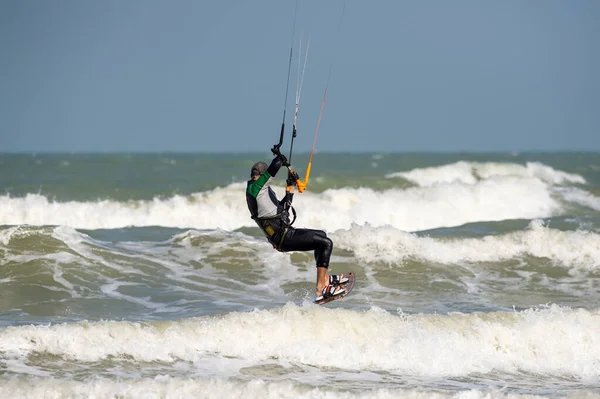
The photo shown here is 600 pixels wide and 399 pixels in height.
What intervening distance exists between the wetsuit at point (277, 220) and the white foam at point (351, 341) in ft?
4.01

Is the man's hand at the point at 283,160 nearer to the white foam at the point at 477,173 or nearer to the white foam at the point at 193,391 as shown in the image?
the white foam at the point at 193,391

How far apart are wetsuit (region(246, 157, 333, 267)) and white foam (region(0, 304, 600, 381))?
1.22 m

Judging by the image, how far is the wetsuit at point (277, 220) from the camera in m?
10.6

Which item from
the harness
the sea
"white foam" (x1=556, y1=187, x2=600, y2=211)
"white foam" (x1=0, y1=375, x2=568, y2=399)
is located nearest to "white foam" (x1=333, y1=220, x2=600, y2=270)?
the sea

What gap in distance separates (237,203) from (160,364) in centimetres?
2044

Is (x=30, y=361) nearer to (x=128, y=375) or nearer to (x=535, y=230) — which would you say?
(x=128, y=375)

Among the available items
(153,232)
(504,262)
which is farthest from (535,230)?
(153,232)

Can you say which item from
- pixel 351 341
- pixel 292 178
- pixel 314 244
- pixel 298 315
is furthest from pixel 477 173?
pixel 292 178

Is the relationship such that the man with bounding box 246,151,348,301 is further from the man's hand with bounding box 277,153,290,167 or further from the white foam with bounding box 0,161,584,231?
the white foam with bounding box 0,161,584,231

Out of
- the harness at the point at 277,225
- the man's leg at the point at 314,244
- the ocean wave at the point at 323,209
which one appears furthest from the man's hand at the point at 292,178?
the ocean wave at the point at 323,209

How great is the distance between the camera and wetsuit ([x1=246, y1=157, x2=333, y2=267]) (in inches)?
419

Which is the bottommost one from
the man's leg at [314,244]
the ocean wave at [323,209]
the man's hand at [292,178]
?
the ocean wave at [323,209]

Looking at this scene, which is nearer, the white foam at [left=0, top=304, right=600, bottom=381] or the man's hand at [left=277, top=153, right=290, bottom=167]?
the man's hand at [left=277, top=153, right=290, bottom=167]

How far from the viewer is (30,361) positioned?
10.2 metres
